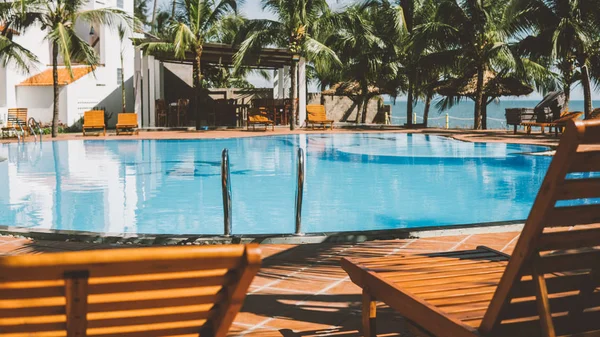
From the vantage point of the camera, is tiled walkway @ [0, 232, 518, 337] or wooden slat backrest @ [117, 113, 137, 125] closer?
tiled walkway @ [0, 232, 518, 337]

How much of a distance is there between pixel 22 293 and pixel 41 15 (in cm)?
2077

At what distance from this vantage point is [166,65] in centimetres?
3031

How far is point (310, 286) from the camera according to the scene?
3924 millimetres

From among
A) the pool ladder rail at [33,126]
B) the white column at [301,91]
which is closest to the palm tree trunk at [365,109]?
the white column at [301,91]

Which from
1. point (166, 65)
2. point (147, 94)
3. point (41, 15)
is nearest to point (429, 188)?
point (41, 15)

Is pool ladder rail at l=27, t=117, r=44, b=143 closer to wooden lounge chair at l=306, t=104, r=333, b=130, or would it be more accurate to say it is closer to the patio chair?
the patio chair

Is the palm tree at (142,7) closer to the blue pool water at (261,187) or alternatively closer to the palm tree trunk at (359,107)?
the palm tree trunk at (359,107)

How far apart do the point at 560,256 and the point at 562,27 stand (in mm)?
20323

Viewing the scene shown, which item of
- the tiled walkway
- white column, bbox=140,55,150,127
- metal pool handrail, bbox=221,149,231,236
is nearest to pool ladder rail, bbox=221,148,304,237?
metal pool handrail, bbox=221,149,231,236

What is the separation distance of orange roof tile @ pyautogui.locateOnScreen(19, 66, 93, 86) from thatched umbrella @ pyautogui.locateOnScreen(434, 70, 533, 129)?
14.2 meters

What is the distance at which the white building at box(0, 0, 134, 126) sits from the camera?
25.1m

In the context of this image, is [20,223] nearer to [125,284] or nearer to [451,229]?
[451,229]

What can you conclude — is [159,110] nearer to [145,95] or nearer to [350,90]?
[145,95]

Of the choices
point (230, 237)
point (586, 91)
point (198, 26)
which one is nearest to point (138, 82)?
point (198, 26)
